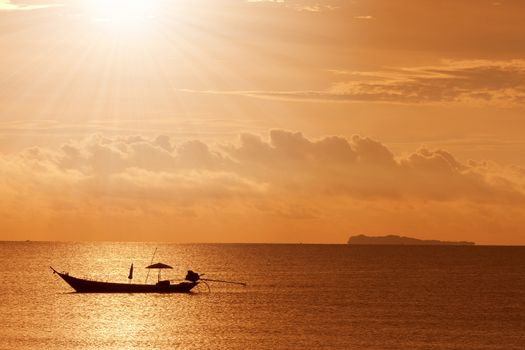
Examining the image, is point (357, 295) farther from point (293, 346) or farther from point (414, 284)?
point (293, 346)

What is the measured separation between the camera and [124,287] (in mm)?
152625

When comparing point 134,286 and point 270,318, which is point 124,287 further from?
point 270,318

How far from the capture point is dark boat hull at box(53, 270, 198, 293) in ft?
500

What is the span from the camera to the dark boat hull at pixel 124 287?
6004 inches

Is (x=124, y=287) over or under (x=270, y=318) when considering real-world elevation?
over

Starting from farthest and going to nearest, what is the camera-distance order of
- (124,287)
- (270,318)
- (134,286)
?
1. (134,286)
2. (124,287)
3. (270,318)

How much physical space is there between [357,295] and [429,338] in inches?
2171

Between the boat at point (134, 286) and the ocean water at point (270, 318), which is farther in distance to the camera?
the boat at point (134, 286)

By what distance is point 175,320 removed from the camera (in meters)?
113

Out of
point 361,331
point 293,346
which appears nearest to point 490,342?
point 361,331

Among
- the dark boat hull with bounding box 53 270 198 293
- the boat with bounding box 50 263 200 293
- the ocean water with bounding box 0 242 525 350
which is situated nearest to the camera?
the ocean water with bounding box 0 242 525 350

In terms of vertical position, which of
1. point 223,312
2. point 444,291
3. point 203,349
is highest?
point 444,291

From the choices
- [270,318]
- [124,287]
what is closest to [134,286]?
[124,287]

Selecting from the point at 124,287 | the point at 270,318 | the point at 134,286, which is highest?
the point at 134,286
